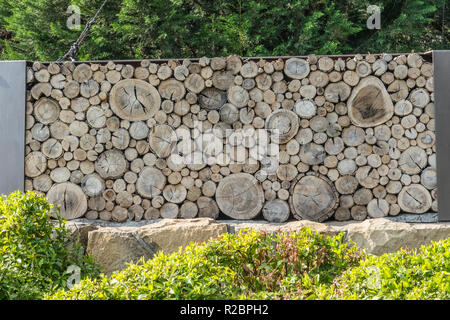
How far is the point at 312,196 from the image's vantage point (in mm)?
4555

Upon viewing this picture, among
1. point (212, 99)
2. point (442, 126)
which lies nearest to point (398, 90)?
point (442, 126)

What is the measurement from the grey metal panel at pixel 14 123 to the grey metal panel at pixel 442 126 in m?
3.82

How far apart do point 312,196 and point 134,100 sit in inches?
74.7

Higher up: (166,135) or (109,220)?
(166,135)

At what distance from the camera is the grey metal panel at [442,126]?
4422 mm

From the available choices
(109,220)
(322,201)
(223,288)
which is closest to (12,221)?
(223,288)

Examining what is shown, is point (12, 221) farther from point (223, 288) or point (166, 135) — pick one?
point (166, 135)

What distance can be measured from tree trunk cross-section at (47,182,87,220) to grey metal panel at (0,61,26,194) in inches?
12.5

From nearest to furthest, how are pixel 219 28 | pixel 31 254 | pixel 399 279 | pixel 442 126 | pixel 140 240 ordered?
1. pixel 399 279
2. pixel 31 254
3. pixel 140 240
4. pixel 442 126
5. pixel 219 28

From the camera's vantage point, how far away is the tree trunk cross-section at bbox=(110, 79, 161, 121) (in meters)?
4.60

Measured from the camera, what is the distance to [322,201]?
4.55 meters

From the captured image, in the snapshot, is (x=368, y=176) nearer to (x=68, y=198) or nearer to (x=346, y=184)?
(x=346, y=184)

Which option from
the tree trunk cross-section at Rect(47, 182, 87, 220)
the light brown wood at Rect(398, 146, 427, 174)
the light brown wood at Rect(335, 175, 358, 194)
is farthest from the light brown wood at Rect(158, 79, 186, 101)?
the light brown wood at Rect(398, 146, 427, 174)

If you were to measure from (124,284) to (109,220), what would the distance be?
2.66 metres
